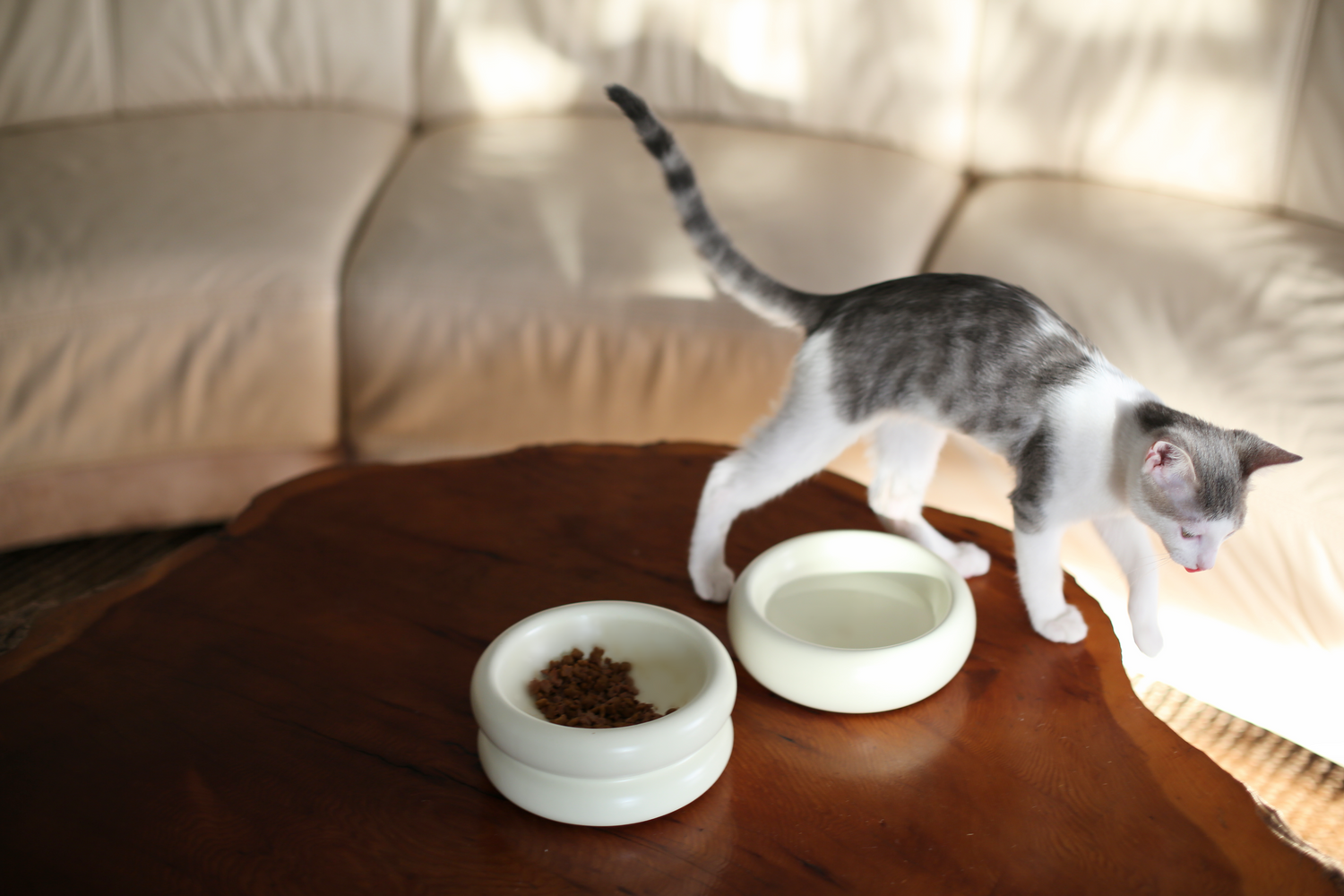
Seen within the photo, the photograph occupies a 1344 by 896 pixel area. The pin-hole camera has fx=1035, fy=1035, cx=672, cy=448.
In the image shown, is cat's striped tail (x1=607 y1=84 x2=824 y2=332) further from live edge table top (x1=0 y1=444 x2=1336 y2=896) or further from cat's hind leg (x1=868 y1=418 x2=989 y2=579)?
live edge table top (x1=0 y1=444 x2=1336 y2=896)

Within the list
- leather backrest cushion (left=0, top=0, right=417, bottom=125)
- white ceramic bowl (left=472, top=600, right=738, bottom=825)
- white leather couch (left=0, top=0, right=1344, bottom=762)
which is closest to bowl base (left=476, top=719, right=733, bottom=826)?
white ceramic bowl (left=472, top=600, right=738, bottom=825)

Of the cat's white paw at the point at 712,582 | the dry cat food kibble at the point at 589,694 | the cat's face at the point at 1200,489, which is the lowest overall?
the cat's white paw at the point at 712,582

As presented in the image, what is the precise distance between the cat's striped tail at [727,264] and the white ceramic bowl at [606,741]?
0.32 m

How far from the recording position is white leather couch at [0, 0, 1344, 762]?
1.30 meters

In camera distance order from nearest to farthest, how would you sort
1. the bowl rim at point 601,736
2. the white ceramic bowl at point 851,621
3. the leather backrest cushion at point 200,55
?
the bowl rim at point 601,736 < the white ceramic bowl at point 851,621 < the leather backrest cushion at point 200,55

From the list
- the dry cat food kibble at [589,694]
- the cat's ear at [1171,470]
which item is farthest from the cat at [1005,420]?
the dry cat food kibble at [589,694]

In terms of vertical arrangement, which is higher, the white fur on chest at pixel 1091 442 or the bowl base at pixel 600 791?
the white fur on chest at pixel 1091 442

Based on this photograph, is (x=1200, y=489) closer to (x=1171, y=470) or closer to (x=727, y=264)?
(x=1171, y=470)

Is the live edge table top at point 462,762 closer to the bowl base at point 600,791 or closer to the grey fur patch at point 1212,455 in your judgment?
the bowl base at point 600,791

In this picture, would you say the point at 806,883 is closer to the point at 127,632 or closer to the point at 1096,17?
the point at 127,632

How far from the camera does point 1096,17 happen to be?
1.68 m

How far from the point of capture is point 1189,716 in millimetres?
1453

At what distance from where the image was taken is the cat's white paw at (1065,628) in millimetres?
872

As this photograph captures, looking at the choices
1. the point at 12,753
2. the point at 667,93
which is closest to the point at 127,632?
the point at 12,753
